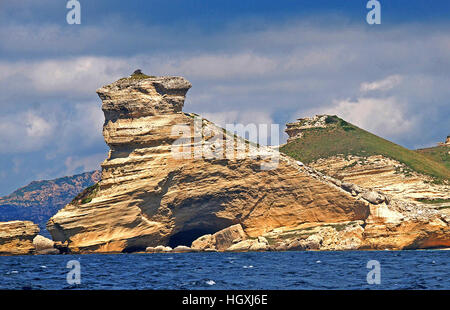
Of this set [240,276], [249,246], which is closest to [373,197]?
[249,246]

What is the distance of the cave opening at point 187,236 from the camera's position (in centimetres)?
9096

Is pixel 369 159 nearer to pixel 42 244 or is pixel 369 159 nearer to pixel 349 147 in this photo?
pixel 349 147

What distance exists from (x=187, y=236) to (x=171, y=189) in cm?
899

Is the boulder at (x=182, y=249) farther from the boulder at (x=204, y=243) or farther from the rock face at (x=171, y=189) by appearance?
the rock face at (x=171, y=189)

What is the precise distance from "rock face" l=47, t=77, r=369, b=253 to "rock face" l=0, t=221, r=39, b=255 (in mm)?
2823

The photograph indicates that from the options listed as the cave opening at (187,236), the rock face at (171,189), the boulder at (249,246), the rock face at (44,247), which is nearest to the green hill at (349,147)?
the rock face at (171,189)

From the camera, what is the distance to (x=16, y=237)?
83.0 meters

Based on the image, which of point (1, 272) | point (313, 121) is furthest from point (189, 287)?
point (313, 121)

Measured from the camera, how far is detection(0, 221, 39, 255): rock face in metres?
82.4

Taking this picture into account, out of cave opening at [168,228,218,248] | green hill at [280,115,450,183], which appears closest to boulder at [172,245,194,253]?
cave opening at [168,228,218,248]

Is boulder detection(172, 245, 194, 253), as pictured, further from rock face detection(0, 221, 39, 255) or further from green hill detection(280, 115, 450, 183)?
green hill detection(280, 115, 450, 183)

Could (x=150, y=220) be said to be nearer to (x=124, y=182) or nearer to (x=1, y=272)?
(x=124, y=182)

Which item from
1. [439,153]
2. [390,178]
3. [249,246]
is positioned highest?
A: [439,153]

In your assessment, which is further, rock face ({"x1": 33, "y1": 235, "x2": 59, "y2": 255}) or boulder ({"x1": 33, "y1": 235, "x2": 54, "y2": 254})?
boulder ({"x1": 33, "y1": 235, "x2": 54, "y2": 254})
